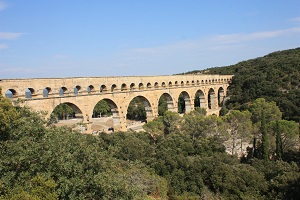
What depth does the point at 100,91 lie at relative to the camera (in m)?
28.2

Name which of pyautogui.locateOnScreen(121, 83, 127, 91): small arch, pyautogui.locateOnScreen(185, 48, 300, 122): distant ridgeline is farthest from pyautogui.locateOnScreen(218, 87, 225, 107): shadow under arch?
pyautogui.locateOnScreen(121, 83, 127, 91): small arch

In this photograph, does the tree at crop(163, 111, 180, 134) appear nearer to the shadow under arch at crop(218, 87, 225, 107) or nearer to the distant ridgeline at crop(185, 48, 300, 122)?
the distant ridgeline at crop(185, 48, 300, 122)

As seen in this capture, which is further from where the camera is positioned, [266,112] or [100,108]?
[100,108]

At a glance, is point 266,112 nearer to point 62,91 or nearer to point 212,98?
point 212,98

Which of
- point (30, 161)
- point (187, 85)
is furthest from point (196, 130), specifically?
point (30, 161)

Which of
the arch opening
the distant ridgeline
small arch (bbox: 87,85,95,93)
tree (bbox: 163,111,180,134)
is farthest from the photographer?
the arch opening

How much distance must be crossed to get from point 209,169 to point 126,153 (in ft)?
18.9

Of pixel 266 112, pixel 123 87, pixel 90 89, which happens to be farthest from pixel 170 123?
pixel 266 112

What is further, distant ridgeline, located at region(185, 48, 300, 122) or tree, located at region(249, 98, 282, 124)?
distant ridgeline, located at region(185, 48, 300, 122)

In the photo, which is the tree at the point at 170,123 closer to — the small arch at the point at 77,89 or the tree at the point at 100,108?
the small arch at the point at 77,89

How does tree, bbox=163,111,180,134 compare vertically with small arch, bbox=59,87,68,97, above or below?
below

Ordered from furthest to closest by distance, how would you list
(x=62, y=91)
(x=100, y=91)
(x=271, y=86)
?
(x=271, y=86)
(x=100, y=91)
(x=62, y=91)

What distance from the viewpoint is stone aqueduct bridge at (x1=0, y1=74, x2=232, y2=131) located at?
22.2 m

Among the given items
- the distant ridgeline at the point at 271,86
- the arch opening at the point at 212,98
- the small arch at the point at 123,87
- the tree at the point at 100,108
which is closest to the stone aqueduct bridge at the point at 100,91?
the small arch at the point at 123,87
